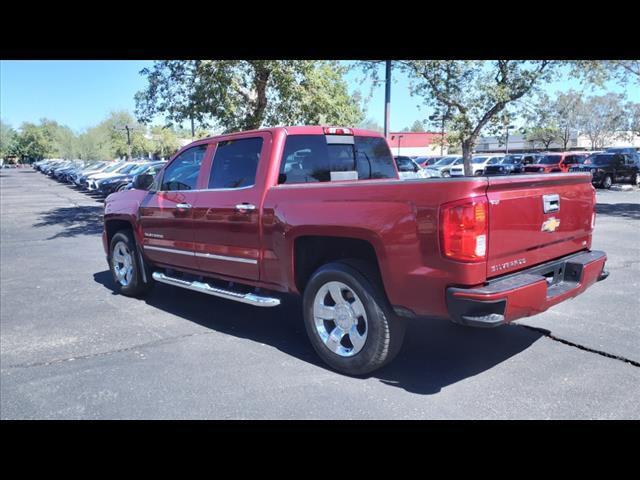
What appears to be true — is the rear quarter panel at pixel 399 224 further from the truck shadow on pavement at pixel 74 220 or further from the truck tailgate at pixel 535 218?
the truck shadow on pavement at pixel 74 220

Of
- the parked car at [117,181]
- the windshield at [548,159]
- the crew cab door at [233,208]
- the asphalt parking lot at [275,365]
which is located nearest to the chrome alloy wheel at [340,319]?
the asphalt parking lot at [275,365]

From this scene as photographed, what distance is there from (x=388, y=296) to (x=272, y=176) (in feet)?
5.39

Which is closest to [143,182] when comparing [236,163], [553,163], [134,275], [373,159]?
[134,275]

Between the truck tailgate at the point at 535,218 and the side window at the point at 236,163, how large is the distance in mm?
2313

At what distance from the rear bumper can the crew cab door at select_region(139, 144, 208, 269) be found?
318cm

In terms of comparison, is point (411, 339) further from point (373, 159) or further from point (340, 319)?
point (373, 159)

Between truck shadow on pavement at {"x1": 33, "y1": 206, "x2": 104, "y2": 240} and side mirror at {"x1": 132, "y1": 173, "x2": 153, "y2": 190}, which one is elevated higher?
side mirror at {"x1": 132, "y1": 173, "x2": 153, "y2": 190}

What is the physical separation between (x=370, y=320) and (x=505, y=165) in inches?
1040

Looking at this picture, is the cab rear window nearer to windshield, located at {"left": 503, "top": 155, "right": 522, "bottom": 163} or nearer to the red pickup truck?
the red pickup truck

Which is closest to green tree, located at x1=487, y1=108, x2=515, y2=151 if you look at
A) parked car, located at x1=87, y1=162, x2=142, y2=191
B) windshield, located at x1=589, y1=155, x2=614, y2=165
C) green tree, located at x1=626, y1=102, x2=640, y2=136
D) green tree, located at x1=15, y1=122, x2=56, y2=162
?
windshield, located at x1=589, y1=155, x2=614, y2=165

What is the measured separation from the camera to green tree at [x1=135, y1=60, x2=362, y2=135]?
34.1 ft

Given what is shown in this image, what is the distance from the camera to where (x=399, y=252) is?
344 centimetres
